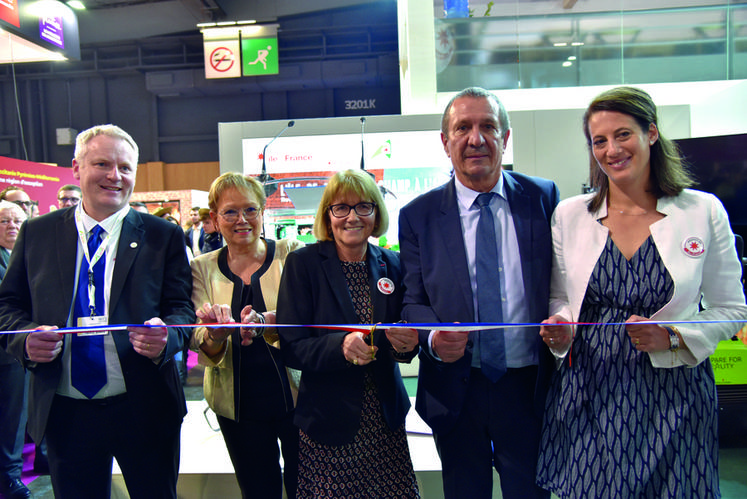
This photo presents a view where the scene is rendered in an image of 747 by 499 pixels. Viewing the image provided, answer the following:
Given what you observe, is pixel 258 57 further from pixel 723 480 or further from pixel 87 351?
pixel 723 480

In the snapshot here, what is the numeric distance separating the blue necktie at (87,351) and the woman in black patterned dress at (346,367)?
2.11 feet

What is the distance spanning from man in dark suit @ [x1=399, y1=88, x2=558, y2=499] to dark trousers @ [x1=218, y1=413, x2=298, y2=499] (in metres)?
0.63

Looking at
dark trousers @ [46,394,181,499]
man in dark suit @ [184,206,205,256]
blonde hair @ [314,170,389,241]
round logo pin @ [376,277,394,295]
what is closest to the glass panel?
man in dark suit @ [184,206,205,256]

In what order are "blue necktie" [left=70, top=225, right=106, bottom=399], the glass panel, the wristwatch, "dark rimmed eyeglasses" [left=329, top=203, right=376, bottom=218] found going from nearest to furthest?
1. the wristwatch
2. "blue necktie" [left=70, top=225, right=106, bottom=399]
3. "dark rimmed eyeglasses" [left=329, top=203, right=376, bottom=218]
4. the glass panel

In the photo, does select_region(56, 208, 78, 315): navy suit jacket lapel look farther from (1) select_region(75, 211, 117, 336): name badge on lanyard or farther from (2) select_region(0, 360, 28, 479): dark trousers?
(2) select_region(0, 360, 28, 479): dark trousers

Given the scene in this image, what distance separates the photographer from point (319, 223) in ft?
6.12

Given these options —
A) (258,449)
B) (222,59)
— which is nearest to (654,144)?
(258,449)

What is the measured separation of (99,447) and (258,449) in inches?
22.8

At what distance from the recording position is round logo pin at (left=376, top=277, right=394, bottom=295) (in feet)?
5.74

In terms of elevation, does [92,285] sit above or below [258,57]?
below

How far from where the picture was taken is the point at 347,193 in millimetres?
1791

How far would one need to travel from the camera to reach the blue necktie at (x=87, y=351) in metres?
1.67

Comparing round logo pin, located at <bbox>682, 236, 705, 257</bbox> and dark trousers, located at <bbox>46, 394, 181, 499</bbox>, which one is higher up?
round logo pin, located at <bbox>682, 236, 705, 257</bbox>

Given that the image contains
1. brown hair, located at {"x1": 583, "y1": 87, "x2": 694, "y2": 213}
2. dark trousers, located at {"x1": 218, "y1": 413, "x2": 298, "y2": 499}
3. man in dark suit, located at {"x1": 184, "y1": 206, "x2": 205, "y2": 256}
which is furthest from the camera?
man in dark suit, located at {"x1": 184, "y1": 206, "x2": 205, "y2": 256}
